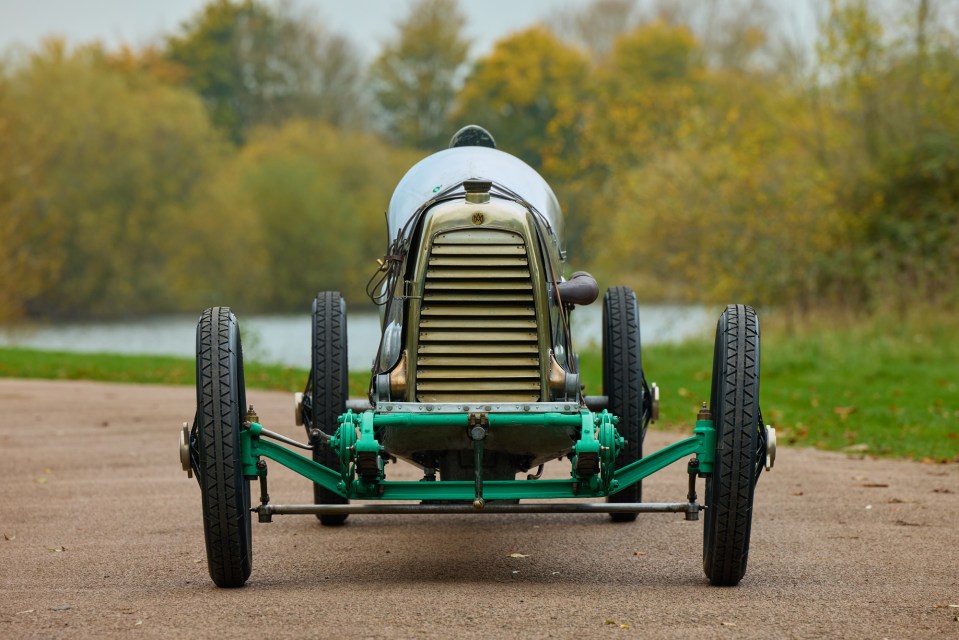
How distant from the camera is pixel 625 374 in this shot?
7.89 m

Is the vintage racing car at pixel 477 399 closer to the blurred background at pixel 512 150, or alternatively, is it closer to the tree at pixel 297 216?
the blurred background at pixel 512 150

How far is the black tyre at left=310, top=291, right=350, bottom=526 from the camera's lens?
7961mm

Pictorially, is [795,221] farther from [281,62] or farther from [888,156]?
[281,62]

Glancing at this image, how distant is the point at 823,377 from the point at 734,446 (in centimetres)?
1236

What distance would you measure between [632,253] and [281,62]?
44.3 meters

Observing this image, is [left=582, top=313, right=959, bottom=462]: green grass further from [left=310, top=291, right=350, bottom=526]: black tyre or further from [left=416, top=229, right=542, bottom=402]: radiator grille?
[left=416, top=229, right=542, bottom=402]: radiator grille

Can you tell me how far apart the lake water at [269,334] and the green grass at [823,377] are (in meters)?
2.42

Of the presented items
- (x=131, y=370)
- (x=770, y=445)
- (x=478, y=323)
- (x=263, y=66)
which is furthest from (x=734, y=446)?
(x=263, y=66)

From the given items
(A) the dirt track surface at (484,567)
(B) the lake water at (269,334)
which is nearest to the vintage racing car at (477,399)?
(A) the dirt track surface at (484,567)

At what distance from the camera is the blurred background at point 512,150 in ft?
80.2

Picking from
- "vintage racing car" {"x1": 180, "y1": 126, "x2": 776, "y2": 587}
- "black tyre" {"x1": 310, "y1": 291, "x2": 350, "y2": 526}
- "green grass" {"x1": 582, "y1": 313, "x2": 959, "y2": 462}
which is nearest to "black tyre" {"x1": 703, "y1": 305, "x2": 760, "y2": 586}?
"vintage racing car" {"x1": 180, "y1": 126, "x2": 776, "y2": 587}

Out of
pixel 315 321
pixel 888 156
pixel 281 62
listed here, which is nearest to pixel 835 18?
pixel 888 156

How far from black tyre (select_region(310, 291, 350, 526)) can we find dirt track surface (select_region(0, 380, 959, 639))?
462 millimetres

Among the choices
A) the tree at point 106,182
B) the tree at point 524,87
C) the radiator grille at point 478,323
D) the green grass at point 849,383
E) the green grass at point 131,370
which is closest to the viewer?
the radiator grille at point 478,323
